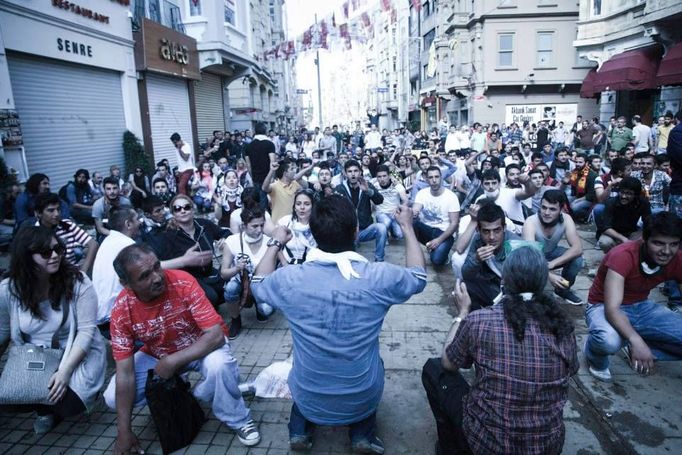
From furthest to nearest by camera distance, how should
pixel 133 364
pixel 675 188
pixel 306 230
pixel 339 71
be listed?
pixel 339 71 < pixel 306 230 < pixel 675 188 < pixel 133 364

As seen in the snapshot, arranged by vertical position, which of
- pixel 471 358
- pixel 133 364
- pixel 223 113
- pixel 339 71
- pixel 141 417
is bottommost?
pixel 141 417

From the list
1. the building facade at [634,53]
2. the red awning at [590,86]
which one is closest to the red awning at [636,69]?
the building facade at [634,53]

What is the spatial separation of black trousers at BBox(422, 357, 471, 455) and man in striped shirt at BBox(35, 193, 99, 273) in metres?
3.62

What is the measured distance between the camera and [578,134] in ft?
51.9

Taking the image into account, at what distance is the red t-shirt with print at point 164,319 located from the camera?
279cm

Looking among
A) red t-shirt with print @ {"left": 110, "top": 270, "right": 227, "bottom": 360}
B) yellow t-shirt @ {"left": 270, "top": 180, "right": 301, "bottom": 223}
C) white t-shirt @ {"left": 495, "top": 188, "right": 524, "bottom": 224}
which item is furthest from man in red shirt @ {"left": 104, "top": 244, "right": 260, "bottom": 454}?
white t-shirt @ {"left": 495, "top": 188, "right": 524, "bottom": 224}

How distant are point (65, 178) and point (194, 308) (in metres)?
9.44

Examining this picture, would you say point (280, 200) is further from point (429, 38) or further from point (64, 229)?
point (429, 38)

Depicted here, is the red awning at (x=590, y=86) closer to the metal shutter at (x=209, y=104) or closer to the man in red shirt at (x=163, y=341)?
the metal shutter at (x=209, y=104)

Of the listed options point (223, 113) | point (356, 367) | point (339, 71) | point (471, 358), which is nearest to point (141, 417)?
point (356, 367)

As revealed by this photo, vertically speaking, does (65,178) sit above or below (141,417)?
above

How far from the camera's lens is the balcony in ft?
42.2

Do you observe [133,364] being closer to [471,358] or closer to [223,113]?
[471,358]

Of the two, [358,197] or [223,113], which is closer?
[358,197]
